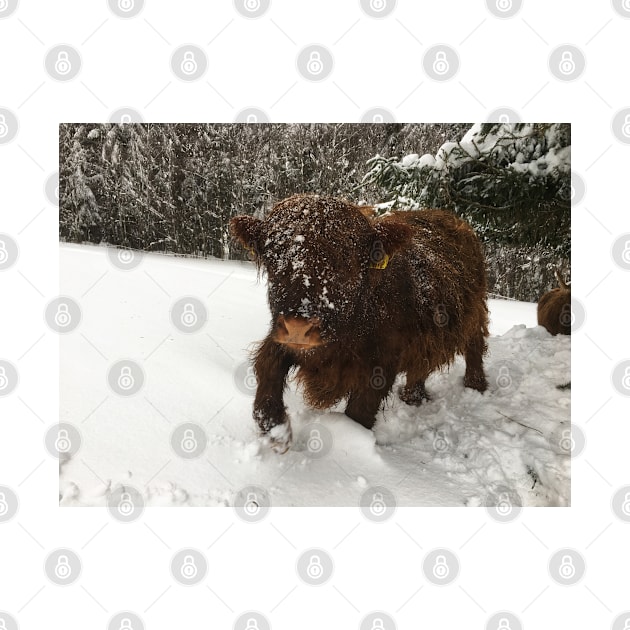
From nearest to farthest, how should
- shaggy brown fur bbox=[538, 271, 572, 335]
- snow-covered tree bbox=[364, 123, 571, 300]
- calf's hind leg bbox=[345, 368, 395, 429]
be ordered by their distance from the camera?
calf's hind leg bbox=[345, 368, 395, 429] < snow-covered tree bbox=[364, 123, 571, 300] < shaggy brown fur bbox=[538, 271, 572, 335]

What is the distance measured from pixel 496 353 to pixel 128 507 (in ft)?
14.0

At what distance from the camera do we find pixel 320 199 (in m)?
2.09

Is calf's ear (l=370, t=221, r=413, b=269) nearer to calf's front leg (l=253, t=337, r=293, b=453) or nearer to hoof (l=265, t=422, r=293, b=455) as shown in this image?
calf's front leg (l=253, t=337, r=293, b=453)

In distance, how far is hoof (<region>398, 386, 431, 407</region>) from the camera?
3.49m

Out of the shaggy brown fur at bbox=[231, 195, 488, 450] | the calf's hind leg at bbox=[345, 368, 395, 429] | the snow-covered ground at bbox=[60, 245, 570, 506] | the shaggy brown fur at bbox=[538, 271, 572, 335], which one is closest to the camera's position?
the shaggy brown fur at bbox=[231, 195, 488, 450]

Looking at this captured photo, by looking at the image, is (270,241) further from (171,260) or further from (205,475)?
(171,260)

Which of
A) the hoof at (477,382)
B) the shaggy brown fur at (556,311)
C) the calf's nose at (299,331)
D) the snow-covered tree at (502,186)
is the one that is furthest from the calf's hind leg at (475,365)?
the calf's nose at (299,331)

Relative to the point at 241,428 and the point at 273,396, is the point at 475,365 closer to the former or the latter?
the point at 273,396

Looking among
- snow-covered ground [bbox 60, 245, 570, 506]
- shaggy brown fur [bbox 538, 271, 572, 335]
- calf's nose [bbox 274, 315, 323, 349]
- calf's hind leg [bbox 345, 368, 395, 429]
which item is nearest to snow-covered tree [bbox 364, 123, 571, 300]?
shaggy brown fur [bbox 538, 271, 572, 335]

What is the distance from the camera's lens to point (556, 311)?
16.1ft

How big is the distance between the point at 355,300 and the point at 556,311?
156 inches

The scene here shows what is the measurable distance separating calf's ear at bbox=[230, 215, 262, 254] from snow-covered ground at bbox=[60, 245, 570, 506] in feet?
3.68

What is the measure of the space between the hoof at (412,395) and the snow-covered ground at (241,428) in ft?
0.21

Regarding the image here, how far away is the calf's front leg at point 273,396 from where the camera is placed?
8.00ft
